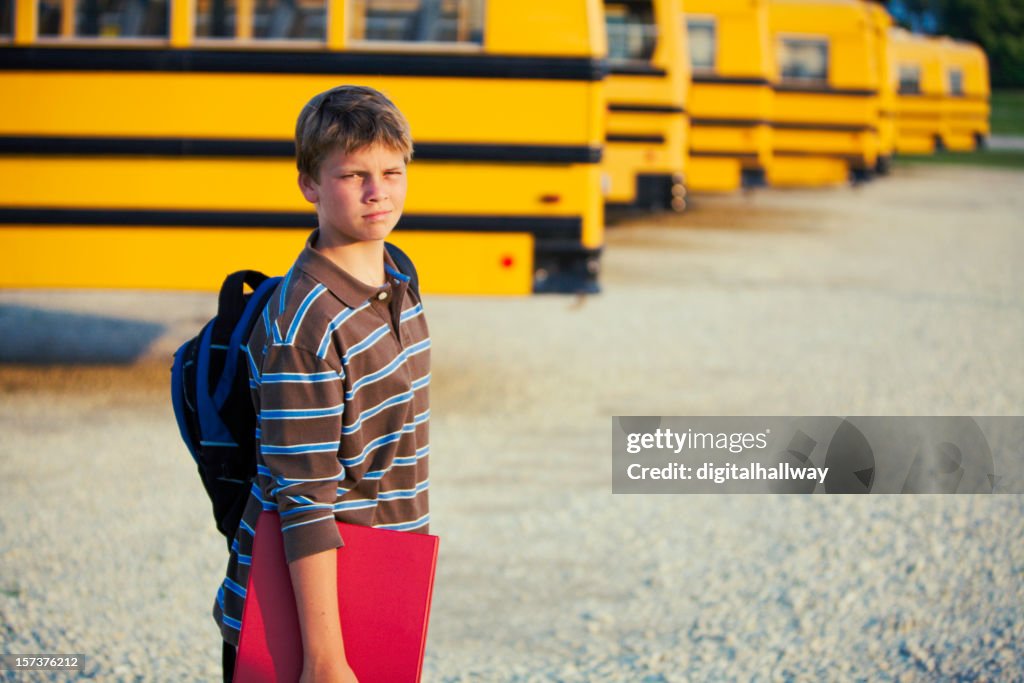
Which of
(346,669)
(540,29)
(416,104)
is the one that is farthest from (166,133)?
(346,669)

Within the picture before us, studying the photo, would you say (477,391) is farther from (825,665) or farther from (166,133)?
(825,665)

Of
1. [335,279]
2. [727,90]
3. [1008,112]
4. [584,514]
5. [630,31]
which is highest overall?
[1008,112]

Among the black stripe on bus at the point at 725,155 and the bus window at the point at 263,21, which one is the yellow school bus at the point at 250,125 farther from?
the black stripe on bus at the point at 725,155

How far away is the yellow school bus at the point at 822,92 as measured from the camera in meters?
14.0

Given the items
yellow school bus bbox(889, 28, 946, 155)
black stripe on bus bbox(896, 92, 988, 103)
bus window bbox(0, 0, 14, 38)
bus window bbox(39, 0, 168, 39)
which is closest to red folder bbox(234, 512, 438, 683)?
bus window bbox(39, 0, 168, 39)

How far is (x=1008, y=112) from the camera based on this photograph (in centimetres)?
4862

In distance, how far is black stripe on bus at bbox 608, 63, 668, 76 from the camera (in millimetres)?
10039

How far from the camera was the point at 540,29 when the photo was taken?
207 inches

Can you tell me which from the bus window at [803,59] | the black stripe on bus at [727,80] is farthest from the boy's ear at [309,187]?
the bus window at [803,59]

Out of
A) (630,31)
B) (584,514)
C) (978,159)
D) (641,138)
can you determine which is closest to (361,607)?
(584,514)

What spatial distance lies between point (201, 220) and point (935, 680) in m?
3.32

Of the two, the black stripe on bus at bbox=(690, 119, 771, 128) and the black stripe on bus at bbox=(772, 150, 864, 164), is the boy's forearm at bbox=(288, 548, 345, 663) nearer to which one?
the black stripe on bus at bbox=(690, 119, 771, 128)

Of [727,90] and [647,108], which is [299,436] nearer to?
[647,108]
